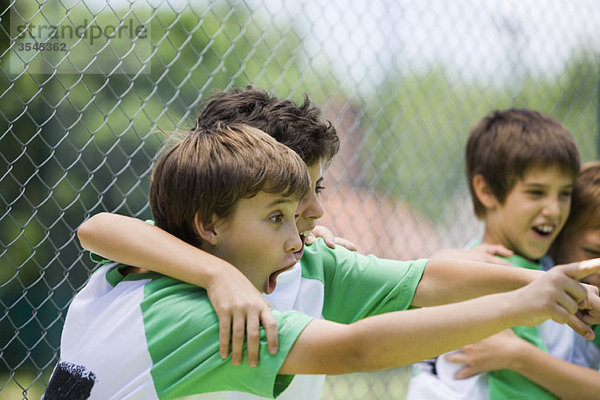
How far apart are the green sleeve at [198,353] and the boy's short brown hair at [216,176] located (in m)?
0.22

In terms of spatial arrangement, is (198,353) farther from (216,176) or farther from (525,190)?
(525,190)

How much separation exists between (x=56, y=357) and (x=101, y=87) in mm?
902

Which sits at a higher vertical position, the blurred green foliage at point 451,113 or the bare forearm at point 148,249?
the bare forearm at point 148,249

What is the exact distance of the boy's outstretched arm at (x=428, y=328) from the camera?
3.78ft

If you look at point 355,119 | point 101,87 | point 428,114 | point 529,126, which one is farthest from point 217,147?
point 428,114

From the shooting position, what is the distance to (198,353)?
4.33ft

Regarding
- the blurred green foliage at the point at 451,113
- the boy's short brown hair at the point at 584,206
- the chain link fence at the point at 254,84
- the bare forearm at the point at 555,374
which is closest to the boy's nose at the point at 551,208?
the boy's short brown hair at the point at 584,206

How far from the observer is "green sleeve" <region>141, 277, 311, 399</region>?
1.30 metres

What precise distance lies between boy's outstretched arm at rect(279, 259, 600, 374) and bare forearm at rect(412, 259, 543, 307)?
0.42 m

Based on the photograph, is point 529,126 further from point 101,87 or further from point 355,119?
point 101,87

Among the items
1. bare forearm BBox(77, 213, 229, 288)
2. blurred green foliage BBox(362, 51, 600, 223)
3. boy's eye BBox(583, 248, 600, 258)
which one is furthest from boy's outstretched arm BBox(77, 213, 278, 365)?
blurred green foliage BBox(362, 51, 600, 223)

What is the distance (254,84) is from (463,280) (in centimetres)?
143

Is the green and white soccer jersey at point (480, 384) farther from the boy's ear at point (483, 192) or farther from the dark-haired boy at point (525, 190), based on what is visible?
the boy's ear at point (483, 192)

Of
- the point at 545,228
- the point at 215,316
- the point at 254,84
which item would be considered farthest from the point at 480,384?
the point at 254,84
